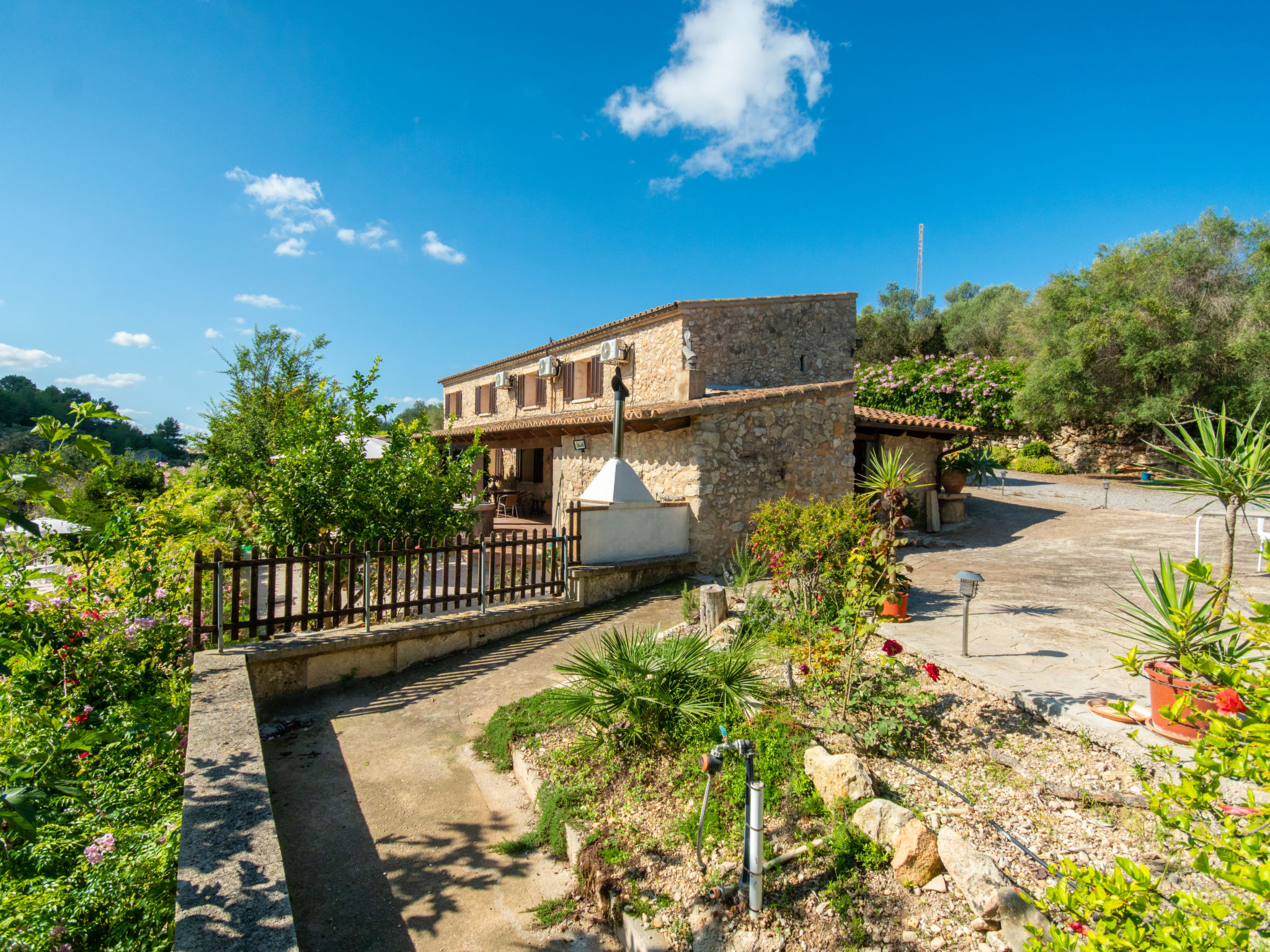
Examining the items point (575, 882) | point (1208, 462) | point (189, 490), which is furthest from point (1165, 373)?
point (189, 490)

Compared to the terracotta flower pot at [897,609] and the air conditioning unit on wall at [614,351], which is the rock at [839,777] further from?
the air conditioning unit on wall at [614,351]

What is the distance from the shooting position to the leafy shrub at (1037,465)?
21.6 meters

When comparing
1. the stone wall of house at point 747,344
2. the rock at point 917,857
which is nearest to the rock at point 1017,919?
the rock at point 917,857

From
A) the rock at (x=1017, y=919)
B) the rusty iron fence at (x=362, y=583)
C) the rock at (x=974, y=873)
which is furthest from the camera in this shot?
the rusty iron fence at (x=362, y=583)

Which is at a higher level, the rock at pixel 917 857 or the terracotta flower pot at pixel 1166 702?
the terracotta flower pot at pixel 1166 702

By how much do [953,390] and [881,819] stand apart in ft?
75.8

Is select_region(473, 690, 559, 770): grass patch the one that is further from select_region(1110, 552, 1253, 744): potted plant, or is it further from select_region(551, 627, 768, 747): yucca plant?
select_region(1110, 552, 1253, 744): potted plant

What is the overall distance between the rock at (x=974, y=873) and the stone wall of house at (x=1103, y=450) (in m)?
19.3

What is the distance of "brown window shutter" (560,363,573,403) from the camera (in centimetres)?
1823

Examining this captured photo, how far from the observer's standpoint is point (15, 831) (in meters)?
1.89

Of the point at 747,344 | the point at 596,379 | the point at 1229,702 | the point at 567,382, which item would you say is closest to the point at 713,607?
the point at 1229,702

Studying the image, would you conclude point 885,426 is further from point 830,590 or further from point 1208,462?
point 1208,462

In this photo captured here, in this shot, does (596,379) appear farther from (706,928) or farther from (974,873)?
(974,873)

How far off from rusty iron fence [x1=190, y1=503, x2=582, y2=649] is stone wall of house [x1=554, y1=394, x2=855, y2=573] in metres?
2.37
